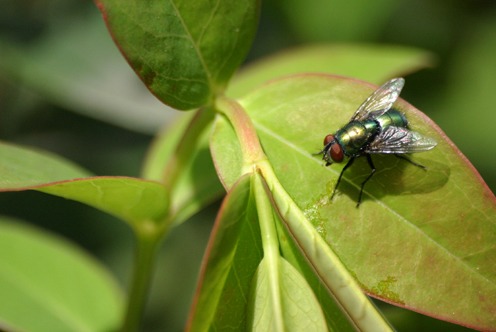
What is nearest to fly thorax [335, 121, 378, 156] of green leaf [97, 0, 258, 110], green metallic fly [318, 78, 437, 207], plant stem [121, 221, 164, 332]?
green metallic fly [318, 78, 437, 207]

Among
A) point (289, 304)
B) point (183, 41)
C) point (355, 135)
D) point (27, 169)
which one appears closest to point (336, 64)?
point (355, 135)

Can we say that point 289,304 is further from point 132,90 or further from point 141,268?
point 132,90

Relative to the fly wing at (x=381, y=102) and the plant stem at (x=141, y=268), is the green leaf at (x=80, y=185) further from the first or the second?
the fly wing at (x=381, y=102)

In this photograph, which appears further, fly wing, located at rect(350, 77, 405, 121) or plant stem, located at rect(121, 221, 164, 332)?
plant stem, located at rect(121, 221, 164, 332)

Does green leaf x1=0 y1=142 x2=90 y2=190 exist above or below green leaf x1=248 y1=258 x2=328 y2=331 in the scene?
above

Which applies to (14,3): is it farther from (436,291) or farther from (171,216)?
(436,291)

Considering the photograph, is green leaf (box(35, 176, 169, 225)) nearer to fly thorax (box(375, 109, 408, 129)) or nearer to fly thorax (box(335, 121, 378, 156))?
fly thorax (box(335, 121, 378, 156))

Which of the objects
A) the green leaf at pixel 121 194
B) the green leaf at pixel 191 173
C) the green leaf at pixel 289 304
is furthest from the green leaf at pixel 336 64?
the green leaf at pixel 289 304
